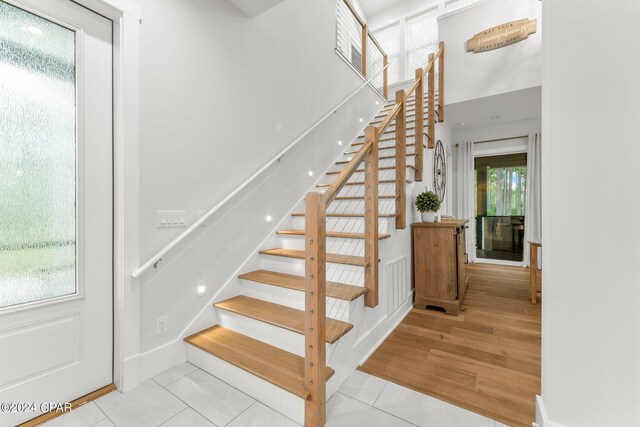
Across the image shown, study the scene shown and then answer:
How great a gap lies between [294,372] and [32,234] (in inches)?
64.2

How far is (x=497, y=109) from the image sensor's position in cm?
487

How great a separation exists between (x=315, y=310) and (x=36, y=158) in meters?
1.72

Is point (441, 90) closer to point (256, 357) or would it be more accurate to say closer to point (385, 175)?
point (385, 175)

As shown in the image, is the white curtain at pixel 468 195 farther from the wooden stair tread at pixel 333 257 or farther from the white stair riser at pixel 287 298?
the white stair riser at pixel 287 298

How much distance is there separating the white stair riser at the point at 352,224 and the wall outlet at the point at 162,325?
1.57m

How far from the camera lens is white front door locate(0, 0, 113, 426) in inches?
58.1

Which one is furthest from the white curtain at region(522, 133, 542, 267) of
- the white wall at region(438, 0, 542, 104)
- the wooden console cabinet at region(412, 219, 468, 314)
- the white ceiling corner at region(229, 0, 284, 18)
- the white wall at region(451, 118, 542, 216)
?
the white ceiling corner at region(229, 0, 284, 18)

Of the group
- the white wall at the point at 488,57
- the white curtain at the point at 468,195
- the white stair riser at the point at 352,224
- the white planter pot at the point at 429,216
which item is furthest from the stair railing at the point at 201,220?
the white curtain at the point at 468,195

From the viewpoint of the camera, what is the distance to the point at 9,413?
1.46 meters

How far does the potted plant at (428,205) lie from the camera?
10.4 ft
